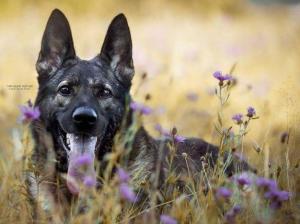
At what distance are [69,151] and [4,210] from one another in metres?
1.00

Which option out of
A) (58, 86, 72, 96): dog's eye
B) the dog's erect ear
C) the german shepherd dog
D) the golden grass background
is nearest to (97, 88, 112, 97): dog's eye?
the german shepherd dog

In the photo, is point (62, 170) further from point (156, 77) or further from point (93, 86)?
point (156, 77)

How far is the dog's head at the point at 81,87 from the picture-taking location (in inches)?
168

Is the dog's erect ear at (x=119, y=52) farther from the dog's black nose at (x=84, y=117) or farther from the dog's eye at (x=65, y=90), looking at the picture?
the dog's black nose at (x=84, y=117)

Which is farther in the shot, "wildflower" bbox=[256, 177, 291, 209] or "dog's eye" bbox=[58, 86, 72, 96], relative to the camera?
"dog's eye" bbox=[58, 86, 72, 96]

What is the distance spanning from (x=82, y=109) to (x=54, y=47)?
2.89 feet

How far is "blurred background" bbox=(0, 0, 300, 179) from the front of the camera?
279 inches

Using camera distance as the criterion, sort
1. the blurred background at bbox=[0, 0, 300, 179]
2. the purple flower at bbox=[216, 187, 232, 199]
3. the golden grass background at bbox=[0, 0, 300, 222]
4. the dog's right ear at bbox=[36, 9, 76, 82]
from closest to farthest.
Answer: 1. the purple flower at bbox=[216, 187, 232, 199]
2. the dog's right ear at bbox=[36, 9, 76, 82]
3. the golden grass background at bbox=[0, 0, 300, 222]
4. the blurred background at bbox=[0, 0, 300, 179]

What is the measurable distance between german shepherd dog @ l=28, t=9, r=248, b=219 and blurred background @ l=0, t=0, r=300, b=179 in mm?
558

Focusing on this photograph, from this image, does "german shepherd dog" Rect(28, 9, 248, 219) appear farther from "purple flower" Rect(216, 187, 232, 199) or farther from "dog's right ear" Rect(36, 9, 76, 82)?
"purple flower" Rect(216, 187, 232, 199)

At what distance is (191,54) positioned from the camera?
39.4 feet

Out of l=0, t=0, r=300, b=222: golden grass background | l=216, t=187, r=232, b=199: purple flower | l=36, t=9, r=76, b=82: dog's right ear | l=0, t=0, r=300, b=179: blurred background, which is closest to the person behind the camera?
l=216, t=187, r=232, b=199: purple flower

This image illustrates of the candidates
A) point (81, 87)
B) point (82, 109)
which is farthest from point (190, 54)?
point (82, 109)

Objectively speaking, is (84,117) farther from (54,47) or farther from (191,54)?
(191,54)
